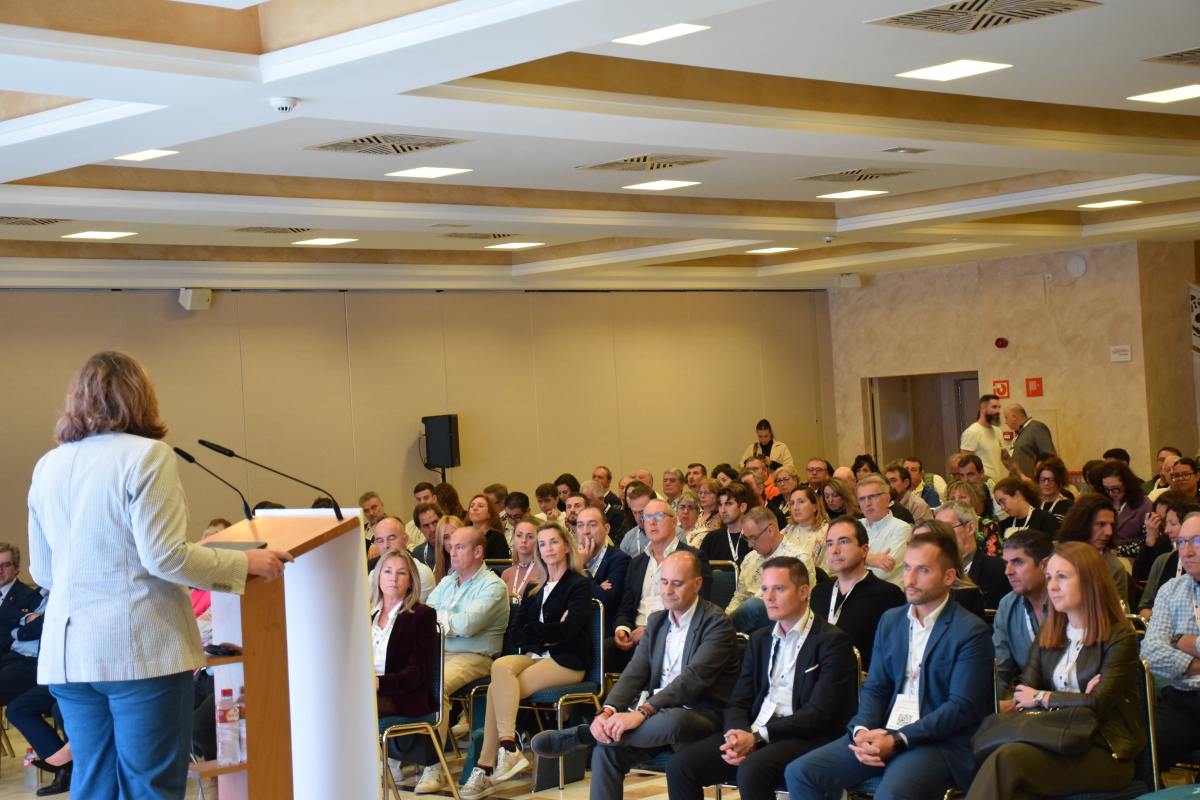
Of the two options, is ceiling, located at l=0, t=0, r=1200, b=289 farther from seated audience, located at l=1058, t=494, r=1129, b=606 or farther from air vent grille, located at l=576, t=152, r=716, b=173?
seated audience, located at l=1058, t=494, r=1129, b=606

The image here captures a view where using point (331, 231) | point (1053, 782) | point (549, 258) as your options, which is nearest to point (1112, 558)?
point (1053, 782)

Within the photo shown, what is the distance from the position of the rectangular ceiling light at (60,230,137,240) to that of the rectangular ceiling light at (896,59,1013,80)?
245 inches

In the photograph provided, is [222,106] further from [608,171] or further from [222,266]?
[222,266]

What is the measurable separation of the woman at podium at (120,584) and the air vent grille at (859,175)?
22.2 ft

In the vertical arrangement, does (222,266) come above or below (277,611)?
above

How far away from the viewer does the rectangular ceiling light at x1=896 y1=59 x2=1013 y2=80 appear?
6.44m

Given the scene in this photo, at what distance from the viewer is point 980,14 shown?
5.54 m

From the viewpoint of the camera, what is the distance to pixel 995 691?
4.66 m

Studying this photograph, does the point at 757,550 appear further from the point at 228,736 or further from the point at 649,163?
the point at 228,736

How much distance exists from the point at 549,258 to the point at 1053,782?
33.0 feet

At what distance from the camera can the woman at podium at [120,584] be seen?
3336mm

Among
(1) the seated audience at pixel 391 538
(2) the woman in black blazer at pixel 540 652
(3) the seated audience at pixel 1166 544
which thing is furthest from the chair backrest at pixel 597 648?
(3) the seated audience at pixel 1166 544

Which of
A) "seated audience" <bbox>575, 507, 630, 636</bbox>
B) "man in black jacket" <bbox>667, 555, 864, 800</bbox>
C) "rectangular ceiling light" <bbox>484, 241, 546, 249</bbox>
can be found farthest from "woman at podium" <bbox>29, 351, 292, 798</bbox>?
"rectangular ceiling light" <bbox>484, 241, 546, 249</bbox>

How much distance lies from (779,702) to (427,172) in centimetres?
467
